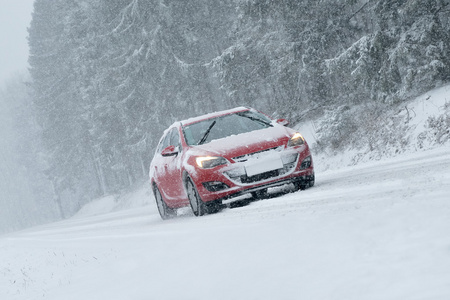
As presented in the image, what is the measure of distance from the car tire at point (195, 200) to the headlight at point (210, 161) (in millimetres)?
431

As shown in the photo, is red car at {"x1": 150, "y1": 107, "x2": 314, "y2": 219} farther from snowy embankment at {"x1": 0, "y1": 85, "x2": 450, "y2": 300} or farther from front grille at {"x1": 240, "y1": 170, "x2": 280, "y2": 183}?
snowy embankment at {"x1": 0, "y1": 85, "x2": 450, "y2": 300}

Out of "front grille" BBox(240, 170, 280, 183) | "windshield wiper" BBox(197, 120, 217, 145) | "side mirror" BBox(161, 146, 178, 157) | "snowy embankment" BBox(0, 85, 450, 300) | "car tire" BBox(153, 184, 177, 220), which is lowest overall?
"car tire" BBox(153, 184, 177, 220)

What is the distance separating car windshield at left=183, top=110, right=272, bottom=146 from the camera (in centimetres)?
937

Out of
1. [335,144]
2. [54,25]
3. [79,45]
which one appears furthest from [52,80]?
[335,144]

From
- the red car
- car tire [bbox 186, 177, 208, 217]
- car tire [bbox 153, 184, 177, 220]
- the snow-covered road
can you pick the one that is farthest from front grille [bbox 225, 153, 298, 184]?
car tire [bbox 153, 184, 177, 220]

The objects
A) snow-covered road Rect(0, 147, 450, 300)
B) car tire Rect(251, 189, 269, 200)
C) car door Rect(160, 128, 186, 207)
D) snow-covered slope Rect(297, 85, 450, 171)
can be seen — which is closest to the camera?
snow-covered road Rect(0, 147, 450, 300)

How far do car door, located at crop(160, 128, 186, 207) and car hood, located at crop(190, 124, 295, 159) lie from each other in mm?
719

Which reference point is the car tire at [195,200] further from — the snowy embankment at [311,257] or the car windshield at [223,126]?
the snowy embankment at [311,257]

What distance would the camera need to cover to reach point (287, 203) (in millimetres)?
6934

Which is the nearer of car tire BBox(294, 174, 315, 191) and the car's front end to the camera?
the car's front end

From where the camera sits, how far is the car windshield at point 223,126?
9367mm

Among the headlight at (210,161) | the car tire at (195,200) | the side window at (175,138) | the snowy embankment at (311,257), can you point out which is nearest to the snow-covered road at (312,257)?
the snowy embankment at (311,257)

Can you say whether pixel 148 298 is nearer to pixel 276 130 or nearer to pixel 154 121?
pixel 276 130

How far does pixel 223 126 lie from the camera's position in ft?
31.4
